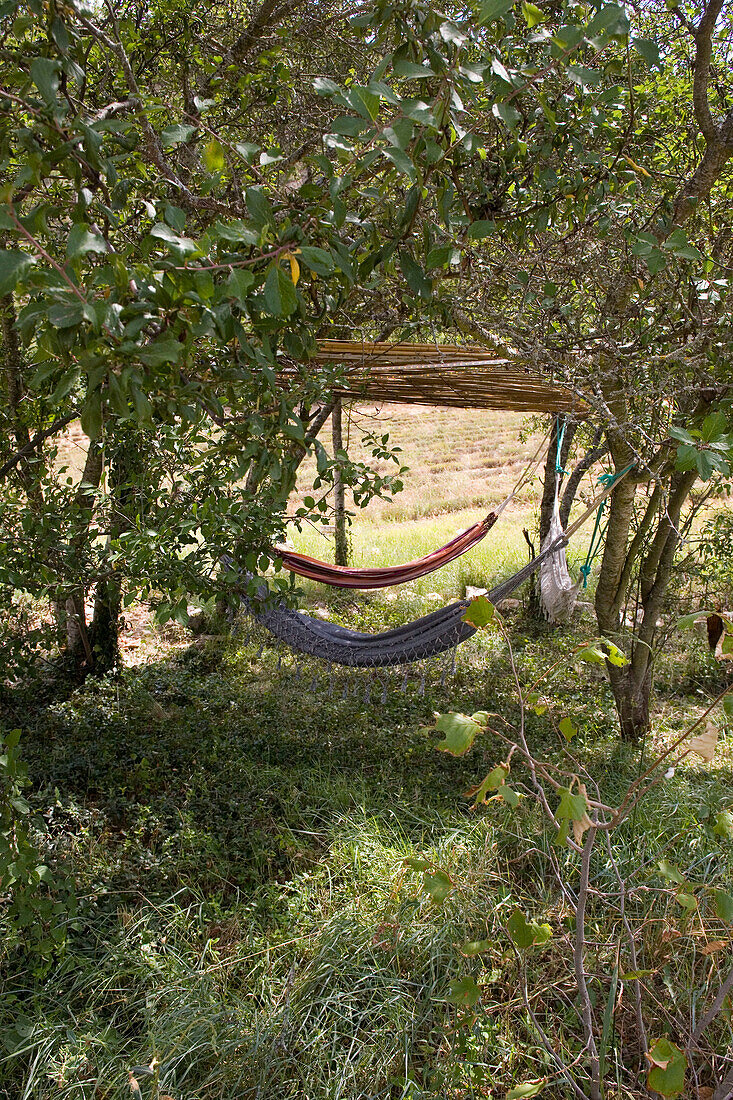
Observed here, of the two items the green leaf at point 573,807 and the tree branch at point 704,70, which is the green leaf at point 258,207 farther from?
the tree branch at point 704,70

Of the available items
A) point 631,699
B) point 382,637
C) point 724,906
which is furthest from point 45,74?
point 631,699

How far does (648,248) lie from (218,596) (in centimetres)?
139

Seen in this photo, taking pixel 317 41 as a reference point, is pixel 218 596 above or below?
below

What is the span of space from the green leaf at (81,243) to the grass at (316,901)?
0.76 meters

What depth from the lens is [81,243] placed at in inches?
27.2

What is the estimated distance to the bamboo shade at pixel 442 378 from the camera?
209 centimetres

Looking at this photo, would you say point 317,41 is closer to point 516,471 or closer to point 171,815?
point 171,815

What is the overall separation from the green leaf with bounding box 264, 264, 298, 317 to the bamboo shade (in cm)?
97

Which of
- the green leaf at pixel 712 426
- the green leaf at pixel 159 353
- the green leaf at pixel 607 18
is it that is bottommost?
the green leaf at pixel 712 426

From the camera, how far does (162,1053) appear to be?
1558 millimetres

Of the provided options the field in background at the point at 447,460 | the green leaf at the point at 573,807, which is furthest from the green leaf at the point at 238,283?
the field in background at the point at 447,460

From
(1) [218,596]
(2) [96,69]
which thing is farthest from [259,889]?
(2) [96,69]

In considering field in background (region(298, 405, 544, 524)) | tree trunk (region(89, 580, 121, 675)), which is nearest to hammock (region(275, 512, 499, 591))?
tree trunk (region(89, 580, 121, 675))

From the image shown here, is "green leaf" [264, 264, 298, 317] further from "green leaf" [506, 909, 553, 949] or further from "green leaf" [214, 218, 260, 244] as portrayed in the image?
"green leaf" [506, 909, 553, 949]
